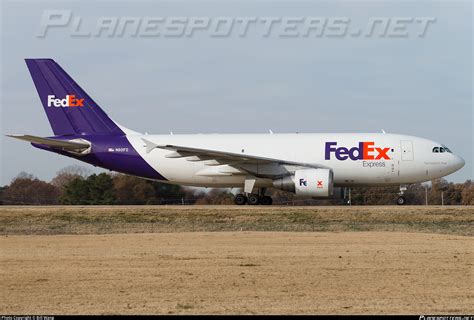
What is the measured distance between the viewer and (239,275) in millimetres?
15422

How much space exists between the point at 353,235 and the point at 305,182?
1069cm

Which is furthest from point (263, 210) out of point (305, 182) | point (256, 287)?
point (256, 287)

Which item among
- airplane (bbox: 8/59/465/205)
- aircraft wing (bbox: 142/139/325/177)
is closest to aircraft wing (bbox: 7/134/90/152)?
airplane (bbox: 8/59/465/205)

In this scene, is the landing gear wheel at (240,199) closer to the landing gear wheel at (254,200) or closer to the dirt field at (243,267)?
the landing gear wheel at (254,200)

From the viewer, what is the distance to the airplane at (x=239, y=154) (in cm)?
3466

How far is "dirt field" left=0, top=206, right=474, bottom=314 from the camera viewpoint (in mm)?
12836

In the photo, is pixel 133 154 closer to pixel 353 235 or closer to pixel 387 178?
pixel 387 178

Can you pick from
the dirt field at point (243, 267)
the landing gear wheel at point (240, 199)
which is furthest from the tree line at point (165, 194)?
the dirt field at point (243, 267)

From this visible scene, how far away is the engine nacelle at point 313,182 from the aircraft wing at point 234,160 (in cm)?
127

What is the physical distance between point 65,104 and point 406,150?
1689cm

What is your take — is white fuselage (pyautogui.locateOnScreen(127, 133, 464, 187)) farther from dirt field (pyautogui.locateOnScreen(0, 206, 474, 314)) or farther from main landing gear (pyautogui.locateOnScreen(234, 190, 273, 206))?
dirt field (pyautogui.locateOnScreen(0, 206, 474, 314))

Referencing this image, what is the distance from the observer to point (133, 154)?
124ft

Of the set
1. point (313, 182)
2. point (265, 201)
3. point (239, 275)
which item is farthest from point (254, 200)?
point (239, 275)

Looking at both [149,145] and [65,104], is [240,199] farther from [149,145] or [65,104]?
[65,104]
